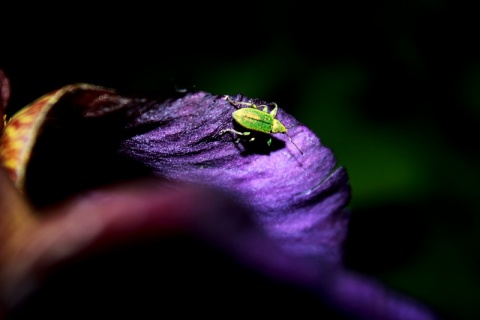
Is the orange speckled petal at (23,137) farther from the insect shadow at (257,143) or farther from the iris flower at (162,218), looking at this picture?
the insect shadow at (257,143)

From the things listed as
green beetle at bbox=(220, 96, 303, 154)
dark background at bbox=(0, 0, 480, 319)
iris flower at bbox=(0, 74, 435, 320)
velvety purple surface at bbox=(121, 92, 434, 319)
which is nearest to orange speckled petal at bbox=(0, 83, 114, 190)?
iris flower at bbox=(0, 74, 435, 320)

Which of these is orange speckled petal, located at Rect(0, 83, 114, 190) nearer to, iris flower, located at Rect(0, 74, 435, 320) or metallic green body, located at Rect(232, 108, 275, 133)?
iris flower, located at Rect(0, 74, 435, 320)

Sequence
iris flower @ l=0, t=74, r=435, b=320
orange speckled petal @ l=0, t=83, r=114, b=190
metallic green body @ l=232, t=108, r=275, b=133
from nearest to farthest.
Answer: iris flower @ l=0, t=74, r=435, b=320 → orange speckled petal @ l=0, t=83, r=114, b=190 → metallic green body @ l=232, t=108, r=275, b=133

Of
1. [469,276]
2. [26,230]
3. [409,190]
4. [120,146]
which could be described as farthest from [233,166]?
[469,276]

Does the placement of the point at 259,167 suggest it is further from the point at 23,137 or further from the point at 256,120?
the point at 23,137

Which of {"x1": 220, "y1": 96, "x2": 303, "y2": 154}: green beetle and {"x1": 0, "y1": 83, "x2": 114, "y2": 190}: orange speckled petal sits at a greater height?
{"x1": 0, "y1": 83, "x2": 114, "y2": 190}: orange speckled petal

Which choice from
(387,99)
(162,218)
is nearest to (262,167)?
(162,218)

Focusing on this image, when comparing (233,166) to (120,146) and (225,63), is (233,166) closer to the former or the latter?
(120,146)
